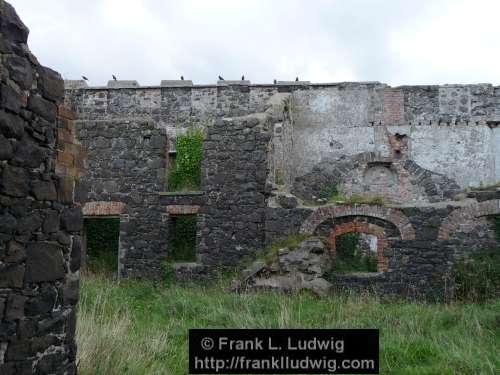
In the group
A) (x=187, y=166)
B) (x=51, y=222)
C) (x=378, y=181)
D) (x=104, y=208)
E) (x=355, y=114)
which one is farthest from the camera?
(x=355, y=114)

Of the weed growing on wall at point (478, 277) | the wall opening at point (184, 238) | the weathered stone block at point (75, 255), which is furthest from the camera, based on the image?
the wall opening at point (184, 238)

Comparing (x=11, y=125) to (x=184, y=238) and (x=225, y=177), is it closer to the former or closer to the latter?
(x=225, y=177)

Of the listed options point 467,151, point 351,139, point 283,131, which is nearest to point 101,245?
point 283,131

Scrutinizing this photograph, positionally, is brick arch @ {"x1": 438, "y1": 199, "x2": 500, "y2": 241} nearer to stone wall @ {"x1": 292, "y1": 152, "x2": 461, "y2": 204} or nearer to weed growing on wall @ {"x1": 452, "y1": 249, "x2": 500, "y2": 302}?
weed growing on wall @ {"x1": 452, "y1": 249, "x2": 500, "y2": 302}

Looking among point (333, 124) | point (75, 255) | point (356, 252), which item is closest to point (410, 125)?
point (333, 124)

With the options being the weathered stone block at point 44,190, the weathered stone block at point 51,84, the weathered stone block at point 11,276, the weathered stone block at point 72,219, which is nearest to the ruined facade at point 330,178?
the weathered stone block at point 51,84

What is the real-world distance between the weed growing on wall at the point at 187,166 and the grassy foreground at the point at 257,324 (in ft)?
13.3

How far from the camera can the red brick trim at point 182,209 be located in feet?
42.2

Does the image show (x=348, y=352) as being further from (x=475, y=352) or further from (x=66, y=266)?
(x=66, y=266)

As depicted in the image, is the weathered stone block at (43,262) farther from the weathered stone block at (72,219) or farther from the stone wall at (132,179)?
the stone wall at (132,179)

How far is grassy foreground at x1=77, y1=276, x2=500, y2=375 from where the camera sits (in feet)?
18.7

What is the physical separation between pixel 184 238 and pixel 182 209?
1716 mm

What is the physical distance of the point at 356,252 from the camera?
15578 mm

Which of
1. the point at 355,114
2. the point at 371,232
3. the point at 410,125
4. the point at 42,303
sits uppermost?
the point at 355,114
